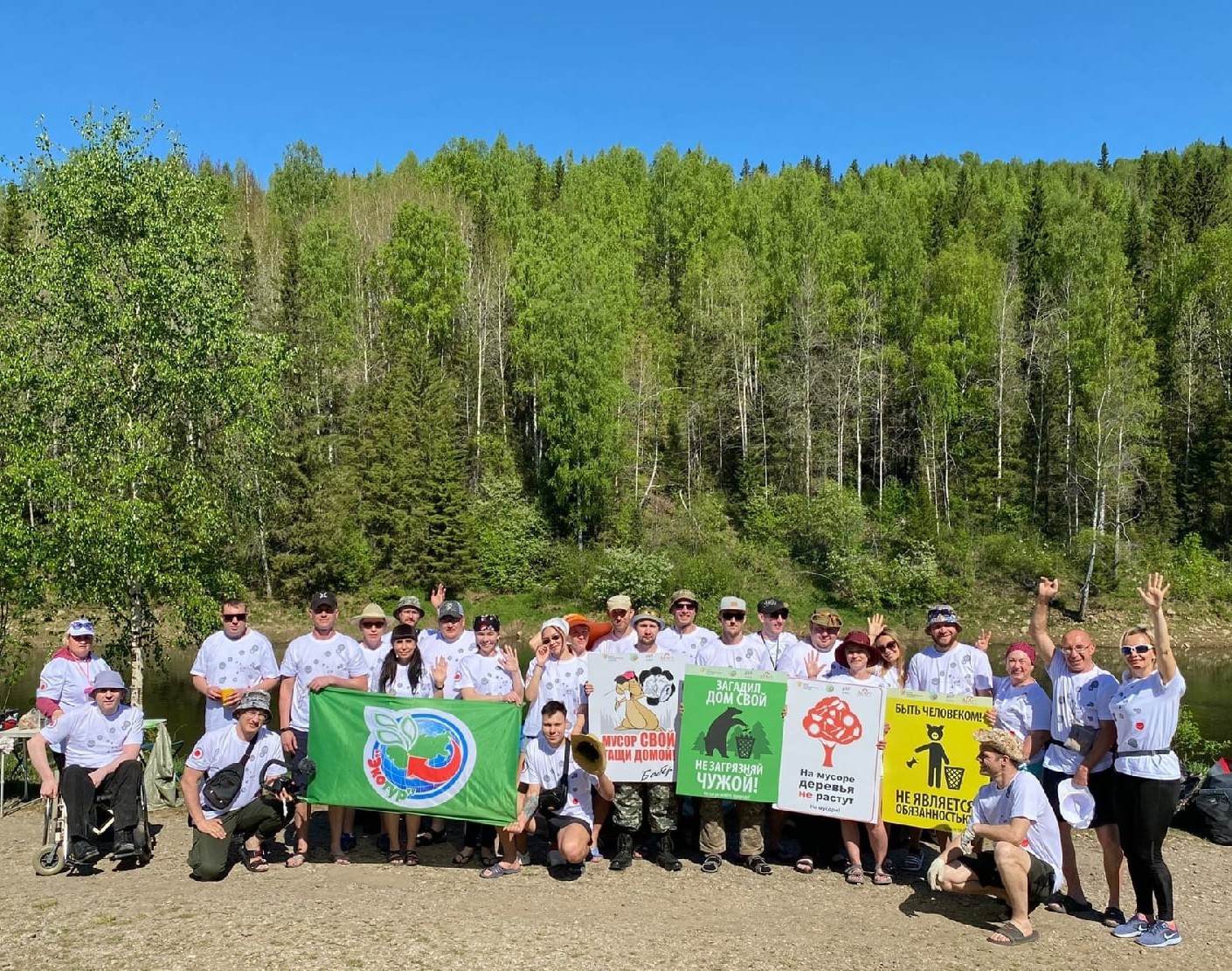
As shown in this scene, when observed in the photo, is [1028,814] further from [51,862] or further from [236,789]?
[51,862]

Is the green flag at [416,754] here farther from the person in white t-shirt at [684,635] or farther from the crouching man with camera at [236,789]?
the person in white t-shirt at [684,635]

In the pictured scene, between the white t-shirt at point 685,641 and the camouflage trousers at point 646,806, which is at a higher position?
the white t-shirt at point 685,641

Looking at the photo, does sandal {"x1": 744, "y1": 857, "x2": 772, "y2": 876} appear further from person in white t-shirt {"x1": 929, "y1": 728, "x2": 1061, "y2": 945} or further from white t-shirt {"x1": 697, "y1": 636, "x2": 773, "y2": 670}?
white t-shirt {"x1": 697, "y1": 636, "x2": 773, "y2": 670}

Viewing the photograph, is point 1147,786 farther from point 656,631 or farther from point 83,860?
point 83,860

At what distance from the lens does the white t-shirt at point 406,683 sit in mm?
8867

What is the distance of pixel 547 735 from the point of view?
8203 millimetres

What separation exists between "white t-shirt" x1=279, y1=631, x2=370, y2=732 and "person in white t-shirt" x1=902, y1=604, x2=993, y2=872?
505 cm

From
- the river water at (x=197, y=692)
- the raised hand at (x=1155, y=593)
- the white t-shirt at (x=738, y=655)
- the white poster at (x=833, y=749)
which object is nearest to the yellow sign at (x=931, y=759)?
the white poster at (x=833, y=749)

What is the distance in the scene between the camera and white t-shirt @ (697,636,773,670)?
8828 mm

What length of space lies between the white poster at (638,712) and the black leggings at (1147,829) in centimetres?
350

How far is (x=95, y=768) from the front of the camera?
848 centimetres

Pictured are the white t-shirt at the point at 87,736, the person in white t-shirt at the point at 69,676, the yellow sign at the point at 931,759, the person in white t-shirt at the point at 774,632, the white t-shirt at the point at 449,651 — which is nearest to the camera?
the yellow sign at the point at 931,759

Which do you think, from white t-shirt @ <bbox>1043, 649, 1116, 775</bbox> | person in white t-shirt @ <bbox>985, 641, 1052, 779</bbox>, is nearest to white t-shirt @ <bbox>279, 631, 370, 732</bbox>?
person in white t-shirt @ <bbox>985, 641, 1052, 779</bbox>

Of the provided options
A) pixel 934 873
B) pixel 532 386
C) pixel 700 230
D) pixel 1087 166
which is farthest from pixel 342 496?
pixel 1087 166
